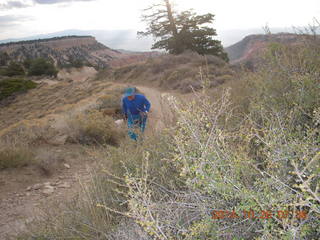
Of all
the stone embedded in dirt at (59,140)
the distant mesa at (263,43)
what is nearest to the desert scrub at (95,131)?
the stone embedded in dirt at (59,140)

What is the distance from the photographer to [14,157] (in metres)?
5.73

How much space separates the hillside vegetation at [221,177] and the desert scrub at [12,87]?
31296 mm

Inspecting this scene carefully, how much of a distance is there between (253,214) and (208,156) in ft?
1.28

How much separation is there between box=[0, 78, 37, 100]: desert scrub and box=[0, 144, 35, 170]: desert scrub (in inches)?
1073

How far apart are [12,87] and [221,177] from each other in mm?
34533

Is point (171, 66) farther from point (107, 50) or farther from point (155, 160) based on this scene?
point (107, 50)

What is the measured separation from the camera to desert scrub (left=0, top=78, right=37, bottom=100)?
29984mm

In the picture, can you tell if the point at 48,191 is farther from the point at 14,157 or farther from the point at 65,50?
the point at 65,50

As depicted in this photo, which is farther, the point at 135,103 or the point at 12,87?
the point at 12,87

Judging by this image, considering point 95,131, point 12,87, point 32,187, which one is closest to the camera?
point 32,187

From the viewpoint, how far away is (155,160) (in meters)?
2.70

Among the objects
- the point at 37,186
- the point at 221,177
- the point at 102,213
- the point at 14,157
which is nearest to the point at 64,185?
the point at 37,186

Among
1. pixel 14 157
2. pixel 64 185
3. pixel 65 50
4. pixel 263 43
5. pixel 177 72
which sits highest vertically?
pixel 65 50

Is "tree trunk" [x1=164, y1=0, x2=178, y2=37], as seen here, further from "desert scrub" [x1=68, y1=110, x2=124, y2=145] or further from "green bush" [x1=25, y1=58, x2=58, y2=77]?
"green bush" [x1=25, y1=58, x2=58, y2=77]
